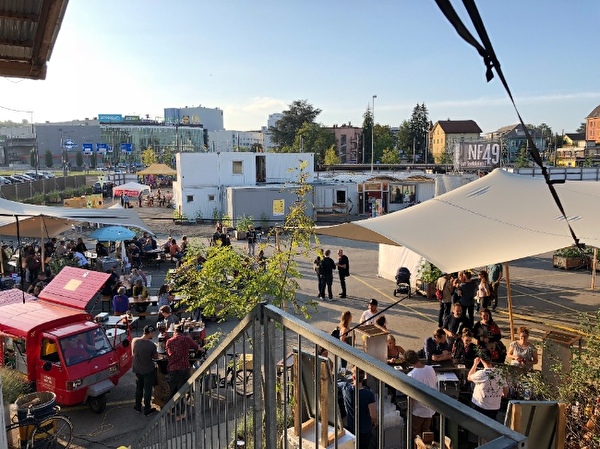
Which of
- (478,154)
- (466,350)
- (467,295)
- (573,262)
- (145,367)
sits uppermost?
(478,154)

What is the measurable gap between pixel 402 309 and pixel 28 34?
474 inches

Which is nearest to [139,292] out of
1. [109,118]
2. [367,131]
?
[367,131]

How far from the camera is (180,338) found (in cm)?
822

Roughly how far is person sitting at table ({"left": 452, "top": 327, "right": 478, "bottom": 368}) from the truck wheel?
621 cm

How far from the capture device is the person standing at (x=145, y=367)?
8391 mm

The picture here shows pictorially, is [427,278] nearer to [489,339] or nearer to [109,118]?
[489,339]

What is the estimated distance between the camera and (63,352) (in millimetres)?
8312

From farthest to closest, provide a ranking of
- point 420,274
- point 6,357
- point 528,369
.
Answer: point 420,274, point 6,357, point 528,369

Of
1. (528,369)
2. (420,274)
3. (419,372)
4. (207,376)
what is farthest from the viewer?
(420,274)

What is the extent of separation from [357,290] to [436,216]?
26.0 ft

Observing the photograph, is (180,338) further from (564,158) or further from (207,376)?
(564,158)

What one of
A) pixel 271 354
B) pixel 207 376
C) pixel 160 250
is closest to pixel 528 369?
pixel 207 376

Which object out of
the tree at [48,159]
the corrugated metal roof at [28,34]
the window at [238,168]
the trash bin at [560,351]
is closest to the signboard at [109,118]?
the tree at [48,159]

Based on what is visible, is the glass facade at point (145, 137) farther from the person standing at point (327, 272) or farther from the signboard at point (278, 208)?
the person standing at point (327, 272)
